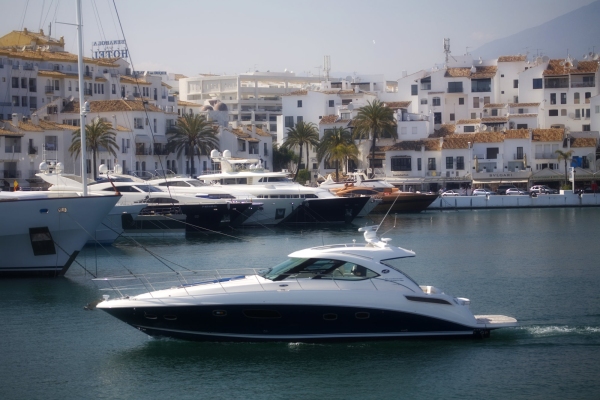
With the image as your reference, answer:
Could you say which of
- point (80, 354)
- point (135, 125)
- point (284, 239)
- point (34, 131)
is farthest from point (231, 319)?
point (135, 125)

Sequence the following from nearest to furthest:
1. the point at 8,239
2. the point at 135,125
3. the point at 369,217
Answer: the point at 8,239 → the point at 369,217 → the point at 135,125

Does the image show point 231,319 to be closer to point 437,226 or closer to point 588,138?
point 437,226

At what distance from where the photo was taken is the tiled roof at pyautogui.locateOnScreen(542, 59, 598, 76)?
10228 centimetres

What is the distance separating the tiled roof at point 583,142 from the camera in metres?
95.6

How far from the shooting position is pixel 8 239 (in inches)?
1315

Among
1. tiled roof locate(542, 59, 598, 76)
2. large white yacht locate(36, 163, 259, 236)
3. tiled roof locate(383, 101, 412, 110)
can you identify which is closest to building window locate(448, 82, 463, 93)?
tiled roof locate(383, 101, 412, 110)

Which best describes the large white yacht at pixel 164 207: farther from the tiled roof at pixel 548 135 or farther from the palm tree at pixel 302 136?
the tiled roof at pixel 548 135

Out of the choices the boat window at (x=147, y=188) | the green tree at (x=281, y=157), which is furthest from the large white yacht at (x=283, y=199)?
the green tree at (x=281, y=157)

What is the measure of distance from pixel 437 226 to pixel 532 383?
1705 inches

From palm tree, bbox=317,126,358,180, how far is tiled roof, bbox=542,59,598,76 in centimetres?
2516

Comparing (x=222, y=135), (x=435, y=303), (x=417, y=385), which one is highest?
(x=222, y=135)

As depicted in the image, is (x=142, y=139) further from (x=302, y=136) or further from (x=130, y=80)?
(x=302, y=136)

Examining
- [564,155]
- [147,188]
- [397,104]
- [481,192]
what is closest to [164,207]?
[147,188]

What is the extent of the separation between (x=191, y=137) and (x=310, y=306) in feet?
222
